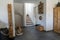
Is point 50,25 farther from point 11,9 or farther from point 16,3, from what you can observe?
point 16,3

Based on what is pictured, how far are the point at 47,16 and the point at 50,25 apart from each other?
2.34 feet

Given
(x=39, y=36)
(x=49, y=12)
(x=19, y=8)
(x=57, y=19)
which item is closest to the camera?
(x=39, y=36)

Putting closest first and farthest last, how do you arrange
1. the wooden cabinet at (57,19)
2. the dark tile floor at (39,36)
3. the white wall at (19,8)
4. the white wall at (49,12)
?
1. the dark tile floor at (39,36)
2. the wooden cabinet at (57,19)
3. the white wall at (49,12)
4. the white wall at (19,8)

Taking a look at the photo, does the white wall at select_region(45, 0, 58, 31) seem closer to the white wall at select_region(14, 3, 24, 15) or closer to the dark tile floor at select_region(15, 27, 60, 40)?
the dark tile floor at select_region(15, 27, 60, 40)

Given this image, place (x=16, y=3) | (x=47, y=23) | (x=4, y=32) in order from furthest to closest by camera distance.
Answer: (x=16, y=3), (x=47, y=23), (x=4, y=32)

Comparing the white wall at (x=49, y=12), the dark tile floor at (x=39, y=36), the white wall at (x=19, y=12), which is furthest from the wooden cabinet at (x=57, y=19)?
the white wall at (x=19, y=12)

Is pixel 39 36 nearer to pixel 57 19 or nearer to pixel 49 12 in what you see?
pixel 57 19

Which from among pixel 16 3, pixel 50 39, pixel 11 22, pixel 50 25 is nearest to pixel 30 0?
pixel 16 3

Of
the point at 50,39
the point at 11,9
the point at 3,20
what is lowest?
the point at 50,39

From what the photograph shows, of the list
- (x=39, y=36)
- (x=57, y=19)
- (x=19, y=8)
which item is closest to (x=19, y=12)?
(x=19, y=8)

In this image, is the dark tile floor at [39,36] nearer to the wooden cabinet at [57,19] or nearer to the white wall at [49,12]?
the wooden cabinet at [57,19]

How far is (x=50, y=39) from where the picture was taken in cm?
479

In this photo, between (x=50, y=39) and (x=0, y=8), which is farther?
(x=0, y=8)

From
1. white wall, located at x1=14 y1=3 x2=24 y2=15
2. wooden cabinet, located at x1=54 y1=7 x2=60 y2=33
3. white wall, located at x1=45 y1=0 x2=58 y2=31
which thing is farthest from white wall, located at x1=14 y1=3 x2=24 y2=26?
wooden cabinet, located at x1=54 y1=7 x2=60 y2=33
